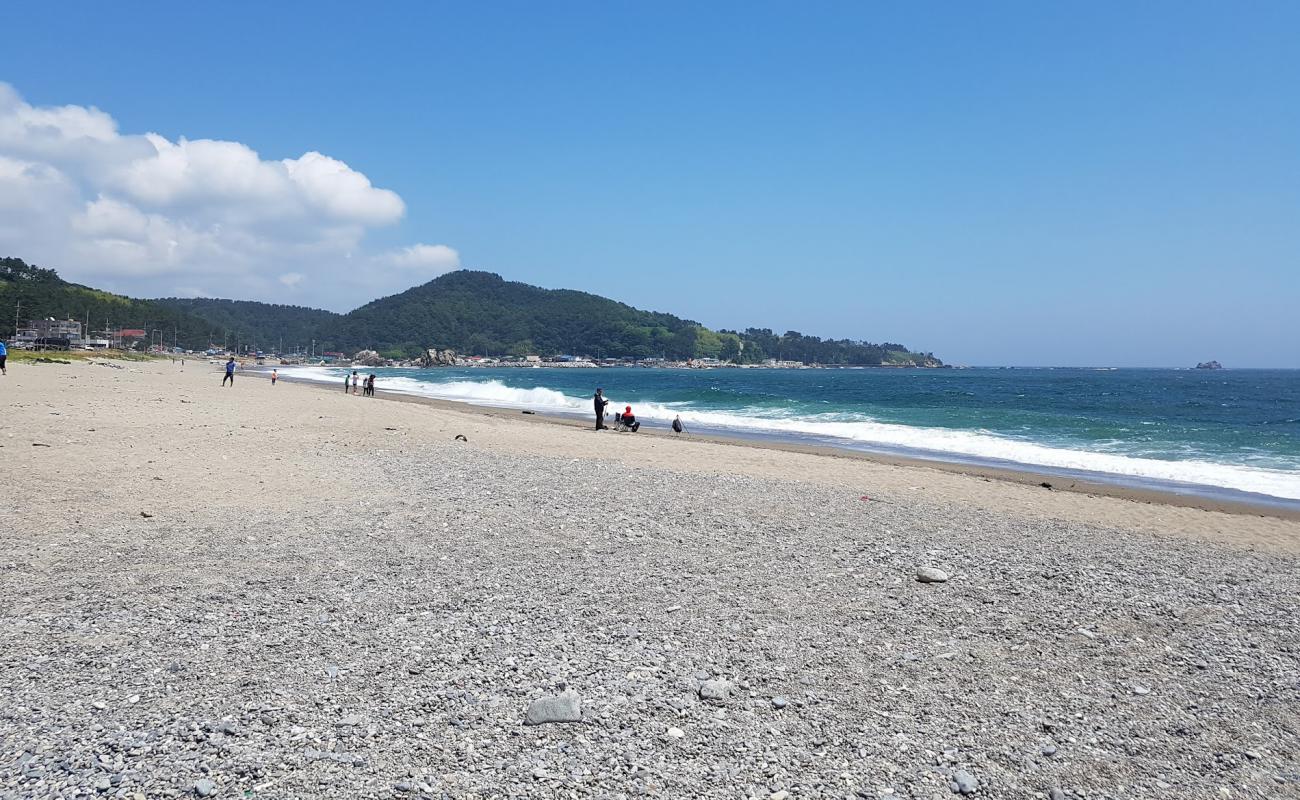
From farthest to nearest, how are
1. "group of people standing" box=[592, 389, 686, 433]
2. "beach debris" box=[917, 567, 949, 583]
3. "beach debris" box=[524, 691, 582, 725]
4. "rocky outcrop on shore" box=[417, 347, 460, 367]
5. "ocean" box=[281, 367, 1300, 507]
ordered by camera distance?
1. "rocky outcrop on shore" box=[417, 347, 460, 367]
2. "group of people standing" box=[592, 389, 686, 433]
3. "ocean" box=[281, 367, 1300, 507]
4. "beach debris" box=[917, 567, 949, 583]
5. "beach debris" box=[524, 691, 582, 725]

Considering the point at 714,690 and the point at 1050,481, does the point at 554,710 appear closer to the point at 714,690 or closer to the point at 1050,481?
the point at 714,690

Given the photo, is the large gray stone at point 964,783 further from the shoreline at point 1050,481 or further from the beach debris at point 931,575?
the shoreline at point 1050,481

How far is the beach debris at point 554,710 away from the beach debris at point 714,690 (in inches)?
29.7

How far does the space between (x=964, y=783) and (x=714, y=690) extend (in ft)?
4.70

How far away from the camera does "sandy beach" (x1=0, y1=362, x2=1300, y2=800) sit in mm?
3654

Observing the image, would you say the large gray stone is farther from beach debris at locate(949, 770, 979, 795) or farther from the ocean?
the ocean

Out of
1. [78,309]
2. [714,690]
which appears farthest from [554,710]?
[78,309]

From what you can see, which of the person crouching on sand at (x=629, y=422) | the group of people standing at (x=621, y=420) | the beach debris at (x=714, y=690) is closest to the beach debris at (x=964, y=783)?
the beach debris at (x=714, y=690)

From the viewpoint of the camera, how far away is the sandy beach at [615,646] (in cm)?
365

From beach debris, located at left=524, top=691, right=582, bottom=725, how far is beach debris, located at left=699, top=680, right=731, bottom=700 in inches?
29.7

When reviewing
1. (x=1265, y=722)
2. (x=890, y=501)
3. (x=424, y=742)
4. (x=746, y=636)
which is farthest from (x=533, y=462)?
(x=1265, y=722)

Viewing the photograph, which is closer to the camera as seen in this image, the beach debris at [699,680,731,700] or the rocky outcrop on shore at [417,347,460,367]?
the beach debris at [699,680,731,700]

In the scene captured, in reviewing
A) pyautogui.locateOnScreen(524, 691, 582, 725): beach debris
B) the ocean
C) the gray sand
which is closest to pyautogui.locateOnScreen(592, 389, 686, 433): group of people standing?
the ocean

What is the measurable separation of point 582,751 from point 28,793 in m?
2.42
